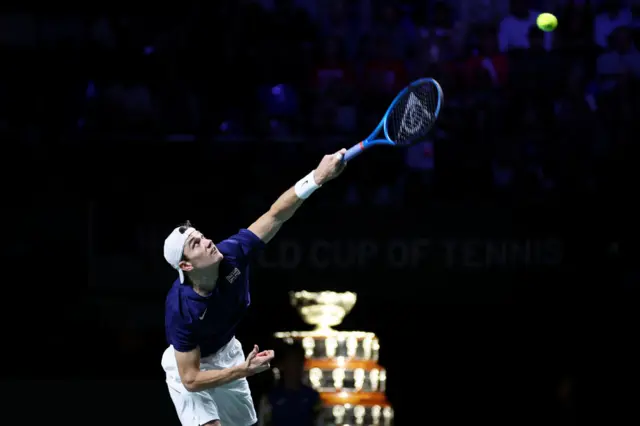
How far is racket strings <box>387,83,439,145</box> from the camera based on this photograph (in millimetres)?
6418

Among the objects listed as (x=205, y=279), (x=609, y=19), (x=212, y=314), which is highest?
(x=609, y=19)

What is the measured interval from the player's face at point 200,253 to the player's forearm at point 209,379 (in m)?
0.48

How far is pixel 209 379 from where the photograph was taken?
5613 mm

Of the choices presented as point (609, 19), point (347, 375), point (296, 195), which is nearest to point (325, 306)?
point (347, 375)

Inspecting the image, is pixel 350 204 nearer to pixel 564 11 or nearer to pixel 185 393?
pixel 564 11

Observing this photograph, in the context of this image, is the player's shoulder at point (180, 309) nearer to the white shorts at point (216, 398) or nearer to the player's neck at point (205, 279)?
the player's neck at point (205, 279)

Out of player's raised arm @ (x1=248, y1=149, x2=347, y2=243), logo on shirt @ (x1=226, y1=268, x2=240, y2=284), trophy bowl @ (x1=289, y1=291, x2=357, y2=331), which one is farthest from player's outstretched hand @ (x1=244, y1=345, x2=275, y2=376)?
trophy bowl @ (x1=289, y1=291, x2=357, y2=331)

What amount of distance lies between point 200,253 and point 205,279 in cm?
16

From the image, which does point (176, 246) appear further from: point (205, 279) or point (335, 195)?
point (335, 195)

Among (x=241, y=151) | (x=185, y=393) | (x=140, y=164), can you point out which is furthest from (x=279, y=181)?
(x=185, y=393)

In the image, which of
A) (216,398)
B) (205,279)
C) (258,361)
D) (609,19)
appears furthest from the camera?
(609,19)

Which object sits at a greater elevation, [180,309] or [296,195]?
[296,195]

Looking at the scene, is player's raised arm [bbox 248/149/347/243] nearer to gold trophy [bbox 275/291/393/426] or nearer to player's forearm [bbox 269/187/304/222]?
player's forearm [bbox 269/187/304/222]

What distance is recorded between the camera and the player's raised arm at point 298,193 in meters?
5.72
